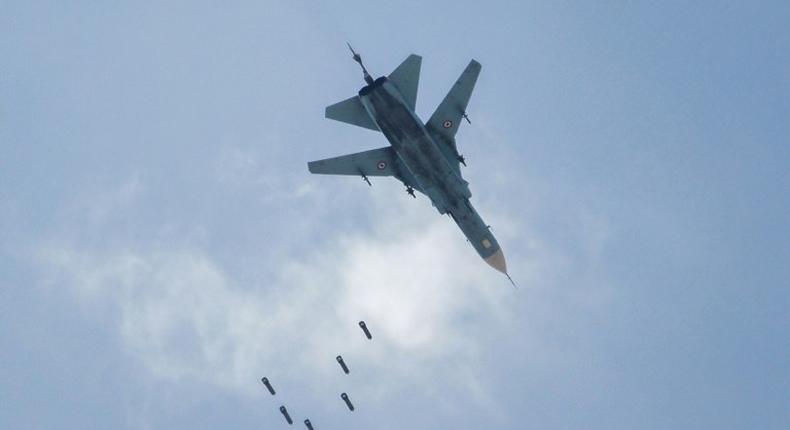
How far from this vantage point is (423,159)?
61438 millimetres

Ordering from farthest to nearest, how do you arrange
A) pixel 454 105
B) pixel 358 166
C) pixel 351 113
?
pixel 358 166
pixel 454 105
pixel 351 113

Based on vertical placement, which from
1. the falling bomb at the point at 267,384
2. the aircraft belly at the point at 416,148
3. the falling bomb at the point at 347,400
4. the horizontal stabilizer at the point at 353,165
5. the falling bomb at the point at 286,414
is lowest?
the falling bomb at the point at 347,400

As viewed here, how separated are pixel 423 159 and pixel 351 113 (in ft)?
18.1

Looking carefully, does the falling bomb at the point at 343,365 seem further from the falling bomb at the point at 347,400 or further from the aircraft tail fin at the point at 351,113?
the aircraft tail fin at the point at 351,113

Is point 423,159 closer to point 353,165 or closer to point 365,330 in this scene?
Result: point 353,165

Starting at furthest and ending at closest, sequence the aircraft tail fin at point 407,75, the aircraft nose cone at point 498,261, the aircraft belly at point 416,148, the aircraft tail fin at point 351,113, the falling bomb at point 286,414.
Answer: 1. the falling bomb at point 286,414
2. the aircraft nose cone at point 498,261
3. the aircraft tail fin at point 351,113
4. the aircraft tail fin at point 407,75
5. the aircraft belly at point 416,148

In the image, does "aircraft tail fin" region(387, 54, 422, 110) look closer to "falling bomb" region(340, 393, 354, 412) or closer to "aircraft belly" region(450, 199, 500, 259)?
"aircraft belly" region(450, 199, 500, 259)

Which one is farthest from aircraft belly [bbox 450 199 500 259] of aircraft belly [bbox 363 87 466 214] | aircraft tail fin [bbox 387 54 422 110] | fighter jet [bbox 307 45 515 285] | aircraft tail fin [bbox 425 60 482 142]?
aircraft tail fin [bbox 387 54 422 110]

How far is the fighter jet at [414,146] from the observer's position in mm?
60625

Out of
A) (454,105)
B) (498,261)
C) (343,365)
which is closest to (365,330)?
(343,365)

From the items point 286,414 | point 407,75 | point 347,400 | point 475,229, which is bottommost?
point 347,400

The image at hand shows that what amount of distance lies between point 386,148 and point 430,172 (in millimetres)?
3915

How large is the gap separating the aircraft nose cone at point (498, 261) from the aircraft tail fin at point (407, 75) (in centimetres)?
1159

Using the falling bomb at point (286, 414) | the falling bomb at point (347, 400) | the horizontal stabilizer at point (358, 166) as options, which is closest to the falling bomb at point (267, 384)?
the falling bomb at point (286, 414)
